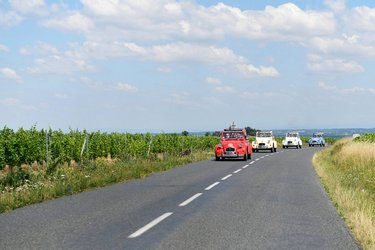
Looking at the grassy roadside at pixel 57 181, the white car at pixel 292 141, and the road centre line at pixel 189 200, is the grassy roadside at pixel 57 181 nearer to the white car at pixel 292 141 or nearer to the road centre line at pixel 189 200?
the road centre line at pixel 189 200

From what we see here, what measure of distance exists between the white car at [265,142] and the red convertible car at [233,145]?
14.7m

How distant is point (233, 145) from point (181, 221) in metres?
20.3

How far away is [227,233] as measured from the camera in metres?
7.25

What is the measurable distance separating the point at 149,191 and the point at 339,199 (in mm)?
5005

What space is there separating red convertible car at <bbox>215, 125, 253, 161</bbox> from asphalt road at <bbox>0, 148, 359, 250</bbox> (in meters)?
14.9

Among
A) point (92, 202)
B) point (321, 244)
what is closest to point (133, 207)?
point (92, 202)

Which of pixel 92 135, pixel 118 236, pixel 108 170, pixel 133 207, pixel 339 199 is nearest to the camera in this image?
pixel 118 236

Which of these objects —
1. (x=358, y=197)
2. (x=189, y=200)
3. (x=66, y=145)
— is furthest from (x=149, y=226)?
(x=66, y=145)

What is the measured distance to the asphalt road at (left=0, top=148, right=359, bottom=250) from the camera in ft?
21.7

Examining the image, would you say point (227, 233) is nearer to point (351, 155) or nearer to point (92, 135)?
point (351, 155)

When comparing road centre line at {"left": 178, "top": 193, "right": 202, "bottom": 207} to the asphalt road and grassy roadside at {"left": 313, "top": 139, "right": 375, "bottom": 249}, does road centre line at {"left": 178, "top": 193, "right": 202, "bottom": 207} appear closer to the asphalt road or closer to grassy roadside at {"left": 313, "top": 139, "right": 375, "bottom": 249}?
the asphalt road

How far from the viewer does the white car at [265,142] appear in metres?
44.0

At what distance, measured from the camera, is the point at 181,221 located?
8.34m

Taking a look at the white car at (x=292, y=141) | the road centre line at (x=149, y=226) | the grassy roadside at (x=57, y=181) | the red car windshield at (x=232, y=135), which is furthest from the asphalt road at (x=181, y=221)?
the white car at (x=292, y=141)
